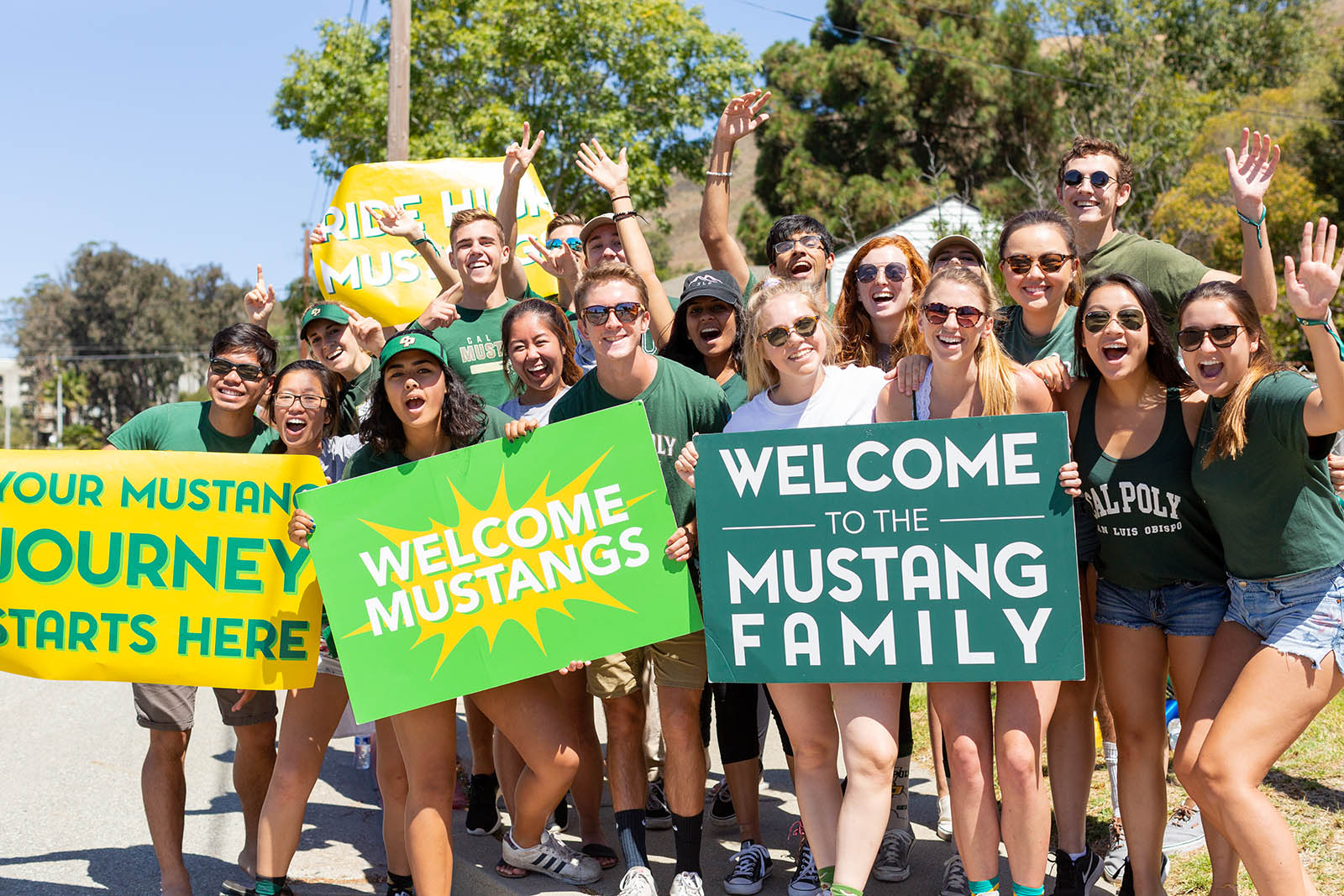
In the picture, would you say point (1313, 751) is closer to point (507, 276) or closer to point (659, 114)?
point (507, 276)

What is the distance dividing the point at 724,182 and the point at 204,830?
407cm

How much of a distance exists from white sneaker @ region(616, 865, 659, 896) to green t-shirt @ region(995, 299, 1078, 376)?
240cm

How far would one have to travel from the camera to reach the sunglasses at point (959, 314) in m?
3.59

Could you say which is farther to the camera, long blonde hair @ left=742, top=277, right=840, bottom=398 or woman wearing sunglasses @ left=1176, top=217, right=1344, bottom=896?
long blonde hair @ left=742, top=277, right=840, bottom=398

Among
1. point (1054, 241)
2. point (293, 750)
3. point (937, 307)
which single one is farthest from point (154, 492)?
point (1054, 241)

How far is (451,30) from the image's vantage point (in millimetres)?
25734

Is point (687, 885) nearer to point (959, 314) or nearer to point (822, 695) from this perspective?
point (822, 695)

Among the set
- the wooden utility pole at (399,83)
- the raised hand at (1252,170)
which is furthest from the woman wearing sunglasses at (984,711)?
the wooden utility pole at (399,83)

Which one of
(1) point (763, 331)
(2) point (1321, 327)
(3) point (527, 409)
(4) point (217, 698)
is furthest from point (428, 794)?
(2) point (1321, 327)

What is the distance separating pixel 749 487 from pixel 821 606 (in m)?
0.47

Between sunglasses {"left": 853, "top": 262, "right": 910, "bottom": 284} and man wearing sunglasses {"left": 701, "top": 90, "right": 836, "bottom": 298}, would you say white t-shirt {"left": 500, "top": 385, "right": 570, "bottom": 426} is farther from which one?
sunglasses {"left": 853, "top": 262, "right": 910, "bottom": 284}

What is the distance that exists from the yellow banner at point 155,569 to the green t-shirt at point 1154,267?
331 cm

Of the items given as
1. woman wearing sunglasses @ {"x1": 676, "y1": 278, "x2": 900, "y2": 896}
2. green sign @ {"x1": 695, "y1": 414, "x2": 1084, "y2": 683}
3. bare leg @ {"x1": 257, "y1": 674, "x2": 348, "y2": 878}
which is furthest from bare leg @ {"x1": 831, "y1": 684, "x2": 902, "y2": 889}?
bare leg @ {"x1": 257, "y1": 674, "x2": 348, "y2": 878}

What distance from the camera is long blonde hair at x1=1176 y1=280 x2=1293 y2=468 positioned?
335cm
